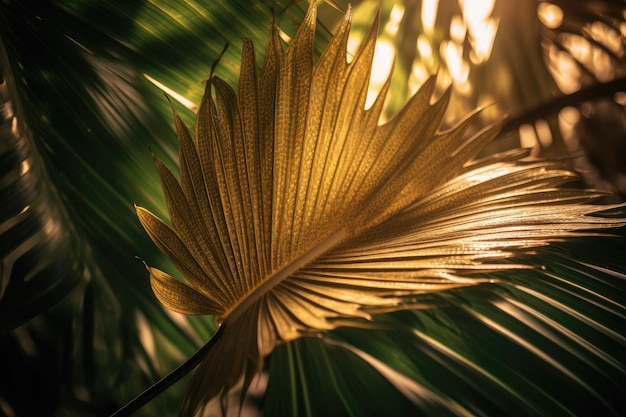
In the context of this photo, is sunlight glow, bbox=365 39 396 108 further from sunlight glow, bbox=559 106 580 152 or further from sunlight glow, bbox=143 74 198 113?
sunlight glow, bbox=559 106 580 152

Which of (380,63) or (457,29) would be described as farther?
(457,29)

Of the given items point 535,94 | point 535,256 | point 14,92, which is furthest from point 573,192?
point 535,94

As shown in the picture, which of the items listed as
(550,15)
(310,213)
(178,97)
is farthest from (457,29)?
(310,213)

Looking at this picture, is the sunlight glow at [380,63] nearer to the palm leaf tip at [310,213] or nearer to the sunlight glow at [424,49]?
the sunlight glow at [424,49]

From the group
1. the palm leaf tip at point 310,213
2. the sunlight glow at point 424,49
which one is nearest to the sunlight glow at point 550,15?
the sunlight glow at point 424,49

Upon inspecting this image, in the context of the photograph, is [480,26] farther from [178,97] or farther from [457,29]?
[178,97]

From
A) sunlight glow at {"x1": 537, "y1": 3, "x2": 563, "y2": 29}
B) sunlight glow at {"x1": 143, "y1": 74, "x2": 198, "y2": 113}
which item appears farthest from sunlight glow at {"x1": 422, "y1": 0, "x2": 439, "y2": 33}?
sunlight glow at {"x1": 143, "y1": 74, "x2": 198, "y2": 113}

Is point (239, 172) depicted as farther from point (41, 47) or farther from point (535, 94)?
point (535, 94)

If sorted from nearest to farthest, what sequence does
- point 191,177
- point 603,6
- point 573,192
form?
1. point 191,177
2. point 573,192
3. point 603,6
